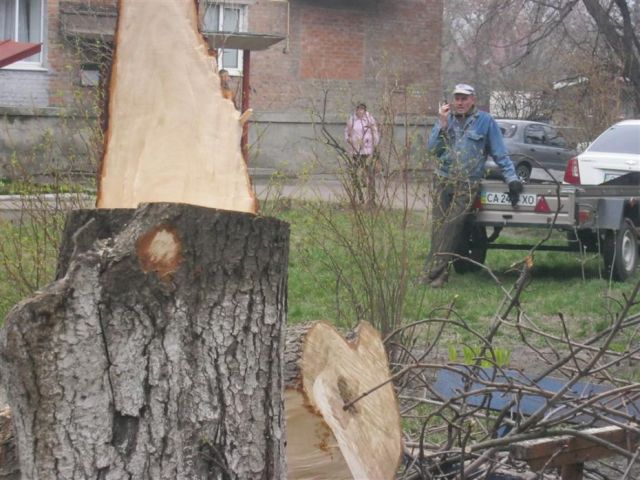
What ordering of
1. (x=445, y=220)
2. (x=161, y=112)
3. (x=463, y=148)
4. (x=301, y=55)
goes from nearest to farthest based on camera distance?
(x=161, y=112), (x=445, y=220), (x=463, y=148), (x=301, y=55)

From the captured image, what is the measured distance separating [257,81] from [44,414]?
20.6m

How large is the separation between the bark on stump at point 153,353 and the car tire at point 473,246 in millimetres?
7575

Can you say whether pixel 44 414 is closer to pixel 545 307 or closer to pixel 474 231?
pixel 545 307

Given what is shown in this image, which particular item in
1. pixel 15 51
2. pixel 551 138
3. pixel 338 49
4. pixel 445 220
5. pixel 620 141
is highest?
pixel 338 49

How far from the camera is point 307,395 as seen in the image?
3846mm

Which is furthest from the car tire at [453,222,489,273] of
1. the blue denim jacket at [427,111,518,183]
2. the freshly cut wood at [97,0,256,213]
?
the freshly cut wood at [97,0,256,213]

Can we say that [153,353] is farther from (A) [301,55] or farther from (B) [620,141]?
(A) [301,55]

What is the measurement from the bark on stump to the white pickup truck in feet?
23.8

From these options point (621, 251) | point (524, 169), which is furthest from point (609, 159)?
point (524, 169)

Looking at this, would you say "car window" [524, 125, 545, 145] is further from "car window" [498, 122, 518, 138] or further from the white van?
the white van

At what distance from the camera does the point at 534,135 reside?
82.6 feet

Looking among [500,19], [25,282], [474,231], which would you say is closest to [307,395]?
[25,282]

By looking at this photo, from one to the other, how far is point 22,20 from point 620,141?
507 inches

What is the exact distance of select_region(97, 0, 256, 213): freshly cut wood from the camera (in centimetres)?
339
